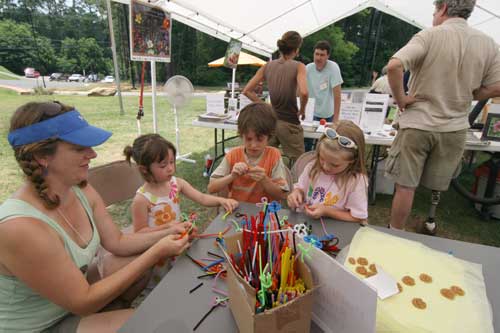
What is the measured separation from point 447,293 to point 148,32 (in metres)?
3.99

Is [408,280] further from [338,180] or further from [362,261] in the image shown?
[338,180]

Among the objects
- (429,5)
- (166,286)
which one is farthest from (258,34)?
(166,286)

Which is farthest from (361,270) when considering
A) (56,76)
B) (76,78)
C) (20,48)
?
(76,78)

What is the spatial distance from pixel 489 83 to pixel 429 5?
4912mm

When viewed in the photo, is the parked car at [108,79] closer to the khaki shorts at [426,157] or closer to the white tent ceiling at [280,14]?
the white tent ceiling at [280,14]

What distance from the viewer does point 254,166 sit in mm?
1830

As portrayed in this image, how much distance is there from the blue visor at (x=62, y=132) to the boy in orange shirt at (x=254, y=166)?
772 mm

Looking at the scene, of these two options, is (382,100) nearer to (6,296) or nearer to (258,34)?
(6,296)

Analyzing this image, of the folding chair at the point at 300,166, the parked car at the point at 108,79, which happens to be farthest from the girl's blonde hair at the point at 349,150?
the parked car at the point at 108,79

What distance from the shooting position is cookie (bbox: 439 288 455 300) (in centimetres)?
81

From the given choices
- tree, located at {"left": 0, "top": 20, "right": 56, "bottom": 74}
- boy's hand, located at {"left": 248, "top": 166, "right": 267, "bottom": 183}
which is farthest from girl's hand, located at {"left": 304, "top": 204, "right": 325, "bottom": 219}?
tree, located at {"left": 0, "top": 20, "right": 56, "bottom": 74}

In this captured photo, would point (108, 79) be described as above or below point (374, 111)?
above

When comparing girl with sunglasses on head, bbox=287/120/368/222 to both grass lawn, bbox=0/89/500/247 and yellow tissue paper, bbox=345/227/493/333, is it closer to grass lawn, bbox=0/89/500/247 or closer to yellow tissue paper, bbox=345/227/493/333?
yellow tissue paper, bbox=345/227/493/333

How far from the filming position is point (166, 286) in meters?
0.90
